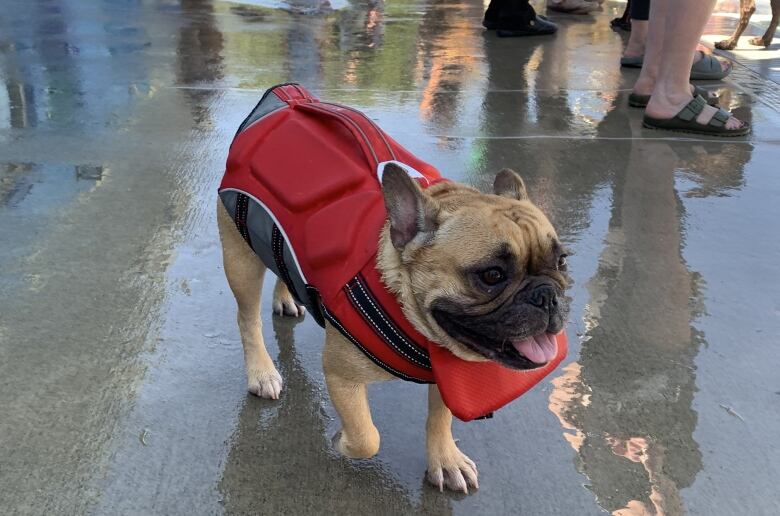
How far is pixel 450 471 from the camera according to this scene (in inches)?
91.2

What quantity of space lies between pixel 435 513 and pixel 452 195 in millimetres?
937

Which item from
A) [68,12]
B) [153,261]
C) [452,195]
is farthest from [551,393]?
[68,12]

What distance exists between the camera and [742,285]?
343 cm

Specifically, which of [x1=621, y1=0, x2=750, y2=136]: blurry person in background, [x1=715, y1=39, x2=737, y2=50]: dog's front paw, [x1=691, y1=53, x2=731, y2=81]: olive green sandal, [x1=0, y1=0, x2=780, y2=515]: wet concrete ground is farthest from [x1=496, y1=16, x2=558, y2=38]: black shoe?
[x1=621, y1=0, x2=750, y2=136]: blurry person in background

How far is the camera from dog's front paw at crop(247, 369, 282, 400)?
271 cm

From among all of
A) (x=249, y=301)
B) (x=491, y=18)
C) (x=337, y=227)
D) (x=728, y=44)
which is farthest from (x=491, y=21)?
(x=337, y=227)

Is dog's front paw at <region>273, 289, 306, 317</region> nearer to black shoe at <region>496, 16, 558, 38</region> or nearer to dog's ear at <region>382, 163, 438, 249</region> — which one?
dog's ear at <region>382, 163, 438, 249</region>

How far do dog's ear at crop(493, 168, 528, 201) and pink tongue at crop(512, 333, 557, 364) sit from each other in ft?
1.66

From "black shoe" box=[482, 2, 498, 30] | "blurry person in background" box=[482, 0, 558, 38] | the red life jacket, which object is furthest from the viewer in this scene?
"black shoe" box=[482, 2, 498, 30]

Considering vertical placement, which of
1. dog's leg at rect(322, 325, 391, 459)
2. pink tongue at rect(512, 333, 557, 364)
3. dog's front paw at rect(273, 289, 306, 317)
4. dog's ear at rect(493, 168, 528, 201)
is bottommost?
dog's front paw at rect(273, 289, 306, 317)

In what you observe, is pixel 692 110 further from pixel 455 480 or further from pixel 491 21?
pixel 491 21

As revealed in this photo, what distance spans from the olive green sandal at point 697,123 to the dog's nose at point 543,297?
13.0 ft

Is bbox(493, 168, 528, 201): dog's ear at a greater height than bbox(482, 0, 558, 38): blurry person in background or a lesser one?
greater

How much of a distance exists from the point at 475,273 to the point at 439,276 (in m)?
0.10
